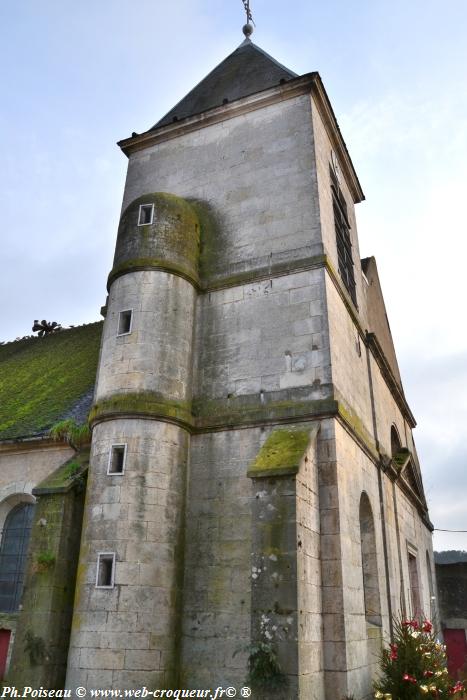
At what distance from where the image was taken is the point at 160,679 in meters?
8.22

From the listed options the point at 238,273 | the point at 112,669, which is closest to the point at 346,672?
the point at 112,669

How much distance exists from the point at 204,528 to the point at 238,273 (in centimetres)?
488

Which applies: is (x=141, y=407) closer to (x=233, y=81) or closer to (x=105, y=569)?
(x=105, y=569)

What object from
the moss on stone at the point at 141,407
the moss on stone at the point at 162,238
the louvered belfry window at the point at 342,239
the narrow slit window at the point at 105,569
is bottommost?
the narrow slit window at the point at 105,569

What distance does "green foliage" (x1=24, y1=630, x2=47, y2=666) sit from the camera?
866 cm

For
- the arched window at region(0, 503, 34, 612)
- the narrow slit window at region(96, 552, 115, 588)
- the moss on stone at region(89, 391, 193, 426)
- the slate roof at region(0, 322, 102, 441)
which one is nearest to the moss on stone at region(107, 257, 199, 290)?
the moss on stone at region(89, 391, 193, 426)

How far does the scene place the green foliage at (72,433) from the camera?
11.2 metres

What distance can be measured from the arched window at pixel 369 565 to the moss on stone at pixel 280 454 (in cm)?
278

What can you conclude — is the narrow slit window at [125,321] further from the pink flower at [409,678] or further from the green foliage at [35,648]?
the pink flower at [409,678]

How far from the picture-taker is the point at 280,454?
853 cm

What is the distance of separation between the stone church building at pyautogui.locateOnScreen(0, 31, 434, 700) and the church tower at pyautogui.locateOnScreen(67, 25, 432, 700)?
0.04m

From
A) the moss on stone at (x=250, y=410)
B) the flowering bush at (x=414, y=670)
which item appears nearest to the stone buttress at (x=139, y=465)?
the moss on stone at (x=250, y=410)

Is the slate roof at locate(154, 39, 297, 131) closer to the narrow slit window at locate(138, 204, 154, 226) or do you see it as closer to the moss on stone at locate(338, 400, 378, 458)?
the narrow slit window at locate(138, 204, 154, 226)

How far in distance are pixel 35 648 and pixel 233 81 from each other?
13572 millimetres
